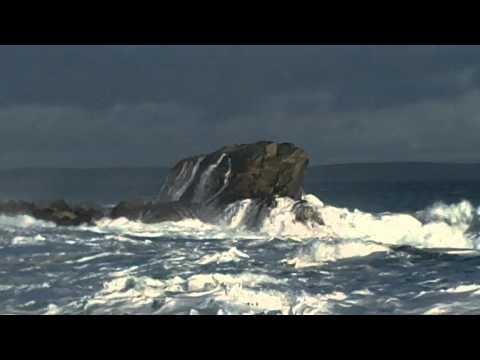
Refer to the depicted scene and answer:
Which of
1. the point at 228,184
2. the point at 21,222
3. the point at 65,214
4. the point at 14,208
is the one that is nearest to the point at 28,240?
the point at 21,222

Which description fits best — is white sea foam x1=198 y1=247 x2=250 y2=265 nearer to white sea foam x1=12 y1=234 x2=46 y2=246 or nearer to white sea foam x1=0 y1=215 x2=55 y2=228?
white sea foam x1=12 y1=234 x2=46 y2=246

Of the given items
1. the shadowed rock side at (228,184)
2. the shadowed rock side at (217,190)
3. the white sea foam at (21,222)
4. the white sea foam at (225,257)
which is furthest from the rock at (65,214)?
the white sea foam at (225,257)

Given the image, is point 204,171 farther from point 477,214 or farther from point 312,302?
point 477,214

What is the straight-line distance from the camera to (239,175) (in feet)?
37.5

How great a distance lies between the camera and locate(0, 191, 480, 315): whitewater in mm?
8172

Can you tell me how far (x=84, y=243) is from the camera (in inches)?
403

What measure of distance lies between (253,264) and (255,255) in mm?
349

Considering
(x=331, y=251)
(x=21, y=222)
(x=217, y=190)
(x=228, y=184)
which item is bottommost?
(x=331, y=251)

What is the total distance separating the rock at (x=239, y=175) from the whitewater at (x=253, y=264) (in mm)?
351

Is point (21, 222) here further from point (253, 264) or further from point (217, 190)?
point (253, 264)
